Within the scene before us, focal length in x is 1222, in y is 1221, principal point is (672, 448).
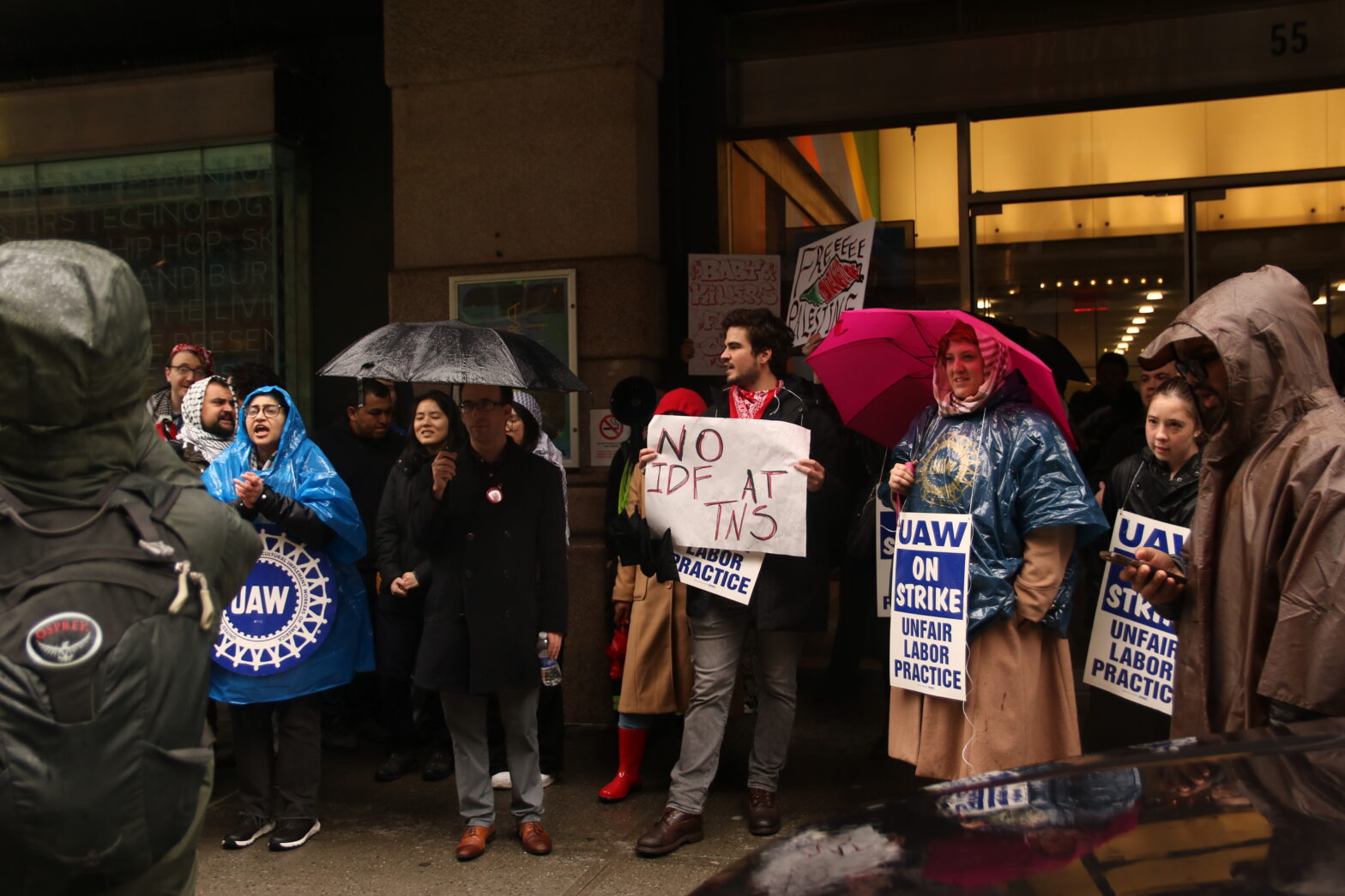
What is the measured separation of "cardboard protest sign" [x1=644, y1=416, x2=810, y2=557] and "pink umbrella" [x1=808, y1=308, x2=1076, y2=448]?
12.8 inches

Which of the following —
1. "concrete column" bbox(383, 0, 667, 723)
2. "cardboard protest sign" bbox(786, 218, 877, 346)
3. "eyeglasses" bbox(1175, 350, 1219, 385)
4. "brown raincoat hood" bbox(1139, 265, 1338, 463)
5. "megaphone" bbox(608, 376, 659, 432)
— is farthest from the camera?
"concrete column" bbox(383, 0, 667, 723)

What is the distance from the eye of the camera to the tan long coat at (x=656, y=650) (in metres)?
5.78

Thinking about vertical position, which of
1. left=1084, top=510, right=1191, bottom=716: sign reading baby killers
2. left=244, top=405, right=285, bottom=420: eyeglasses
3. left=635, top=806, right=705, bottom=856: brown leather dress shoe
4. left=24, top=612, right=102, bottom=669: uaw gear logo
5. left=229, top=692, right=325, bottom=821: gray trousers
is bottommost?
left=635, top=806, right=705, bottom=856: brown leather dress shoe

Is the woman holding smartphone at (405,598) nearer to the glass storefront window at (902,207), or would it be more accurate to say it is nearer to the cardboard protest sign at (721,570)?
the cardboard protest sign at (721,570)

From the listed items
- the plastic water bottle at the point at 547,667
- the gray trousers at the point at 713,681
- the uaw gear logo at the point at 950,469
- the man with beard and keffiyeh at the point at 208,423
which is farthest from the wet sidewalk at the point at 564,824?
the man with beard and keffiyeh at the point at 208,423

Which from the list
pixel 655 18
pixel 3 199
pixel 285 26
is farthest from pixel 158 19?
pixel 655 18

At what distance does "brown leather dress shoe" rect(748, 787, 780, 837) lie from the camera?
5.20 m

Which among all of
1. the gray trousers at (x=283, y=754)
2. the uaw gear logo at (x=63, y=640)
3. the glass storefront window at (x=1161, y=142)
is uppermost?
the glass storefront window at (x=1161, y=142)

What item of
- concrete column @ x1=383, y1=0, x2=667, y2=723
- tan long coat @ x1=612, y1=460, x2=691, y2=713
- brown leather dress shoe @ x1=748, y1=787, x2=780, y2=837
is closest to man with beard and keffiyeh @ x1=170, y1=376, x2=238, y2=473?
tan long coat @ x1=612, y1=460, x2=691, y2=713

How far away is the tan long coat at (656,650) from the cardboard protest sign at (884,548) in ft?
→ 3.38

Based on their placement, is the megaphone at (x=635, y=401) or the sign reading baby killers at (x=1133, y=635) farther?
the megaphone at (x=635, y=401)

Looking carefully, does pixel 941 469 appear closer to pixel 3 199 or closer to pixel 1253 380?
pixel 1253 380

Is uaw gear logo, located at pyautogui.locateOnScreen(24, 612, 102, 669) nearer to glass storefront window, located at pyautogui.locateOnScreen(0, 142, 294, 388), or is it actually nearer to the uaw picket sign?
the uaw picket sign

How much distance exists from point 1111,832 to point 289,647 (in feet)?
12.7
